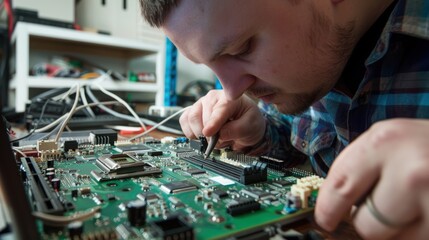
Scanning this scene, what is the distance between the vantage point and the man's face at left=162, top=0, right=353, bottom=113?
67 centimetres

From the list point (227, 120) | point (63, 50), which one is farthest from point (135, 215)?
point (63, 50)

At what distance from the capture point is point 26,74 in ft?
6.33

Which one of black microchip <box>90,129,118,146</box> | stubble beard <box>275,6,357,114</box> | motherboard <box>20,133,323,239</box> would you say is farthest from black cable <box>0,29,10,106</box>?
stubble beard <box>275,6,357,114</box>

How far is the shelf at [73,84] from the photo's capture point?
1.96 meters

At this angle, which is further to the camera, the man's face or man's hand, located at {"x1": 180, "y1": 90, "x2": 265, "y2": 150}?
man's hand, located at {"x1": 180, "y1": 90, "x2": 265, "y2": 150}

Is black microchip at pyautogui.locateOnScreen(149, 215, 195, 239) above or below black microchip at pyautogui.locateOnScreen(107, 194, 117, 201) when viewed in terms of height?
above

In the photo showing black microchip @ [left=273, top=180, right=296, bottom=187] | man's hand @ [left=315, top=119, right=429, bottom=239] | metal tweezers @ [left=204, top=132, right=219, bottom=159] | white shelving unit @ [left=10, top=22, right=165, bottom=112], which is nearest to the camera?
man's hand @ [left=315, top=119, right=429, bottom=239]

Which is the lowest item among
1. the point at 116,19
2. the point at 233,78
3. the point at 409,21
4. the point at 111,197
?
the point at 111,197

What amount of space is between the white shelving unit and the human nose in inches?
60.5

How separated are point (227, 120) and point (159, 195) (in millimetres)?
509

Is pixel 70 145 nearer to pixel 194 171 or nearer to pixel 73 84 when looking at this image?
pixel 194 171

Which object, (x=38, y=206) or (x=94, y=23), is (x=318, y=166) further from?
(x=94, y=23)

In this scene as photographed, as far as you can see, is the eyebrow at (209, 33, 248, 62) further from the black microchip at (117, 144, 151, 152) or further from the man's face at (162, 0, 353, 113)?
the black microchip at (117, 144, 151, 152)

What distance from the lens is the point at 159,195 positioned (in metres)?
0.61
